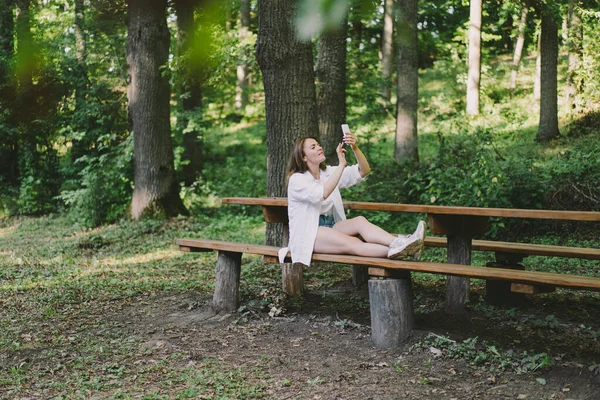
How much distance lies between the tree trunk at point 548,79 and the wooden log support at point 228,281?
1144cm

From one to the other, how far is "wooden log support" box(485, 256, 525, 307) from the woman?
1.27 meters

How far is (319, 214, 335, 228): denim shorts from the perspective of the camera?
5918 millimetres

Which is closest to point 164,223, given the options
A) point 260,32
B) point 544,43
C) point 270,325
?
point 260,32

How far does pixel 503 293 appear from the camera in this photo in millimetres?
6004

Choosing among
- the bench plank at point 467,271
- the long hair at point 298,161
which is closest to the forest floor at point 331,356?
the bench plank at point 467,271

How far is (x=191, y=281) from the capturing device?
8.25 m

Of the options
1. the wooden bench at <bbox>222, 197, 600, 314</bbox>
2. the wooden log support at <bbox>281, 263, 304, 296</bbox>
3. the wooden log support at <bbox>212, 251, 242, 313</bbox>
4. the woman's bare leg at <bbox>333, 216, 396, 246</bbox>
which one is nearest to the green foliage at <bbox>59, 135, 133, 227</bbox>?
the wooden log support at <bbox>281, 263, 304, 296</bbox>

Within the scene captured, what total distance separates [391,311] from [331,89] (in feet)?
25.5

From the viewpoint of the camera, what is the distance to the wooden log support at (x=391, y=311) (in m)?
5.02

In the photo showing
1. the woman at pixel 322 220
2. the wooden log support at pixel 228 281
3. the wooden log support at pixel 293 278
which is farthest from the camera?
the wooden log support at pixel 293 278

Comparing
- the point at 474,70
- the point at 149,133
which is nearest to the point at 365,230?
the point at 149,133

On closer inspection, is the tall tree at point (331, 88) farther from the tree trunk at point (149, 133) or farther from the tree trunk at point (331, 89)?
the tree trunk at point (149, 133)

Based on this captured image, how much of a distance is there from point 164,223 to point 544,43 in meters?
9.81

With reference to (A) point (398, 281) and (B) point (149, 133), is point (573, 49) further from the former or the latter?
(A) point (398, 281)
